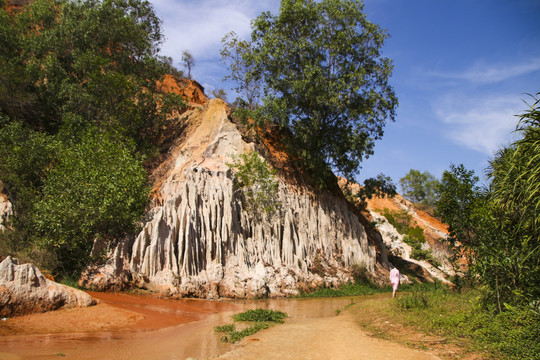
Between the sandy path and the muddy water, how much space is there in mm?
722

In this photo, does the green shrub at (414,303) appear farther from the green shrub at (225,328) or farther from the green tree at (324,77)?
the green tree at (324,77)

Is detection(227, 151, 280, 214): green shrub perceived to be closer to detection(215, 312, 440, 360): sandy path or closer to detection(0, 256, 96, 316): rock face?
detection(215, 312, 440, 360): sandy path

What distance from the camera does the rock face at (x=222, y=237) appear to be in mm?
15883

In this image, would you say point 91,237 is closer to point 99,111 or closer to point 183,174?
point 183,174

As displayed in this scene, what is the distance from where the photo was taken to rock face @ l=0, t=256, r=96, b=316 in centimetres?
891

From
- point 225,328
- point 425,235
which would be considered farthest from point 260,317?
point 425,235

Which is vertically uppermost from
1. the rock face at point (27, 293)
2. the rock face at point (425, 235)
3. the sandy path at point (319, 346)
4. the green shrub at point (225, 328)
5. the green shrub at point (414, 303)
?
the rock face at point (425, 235)

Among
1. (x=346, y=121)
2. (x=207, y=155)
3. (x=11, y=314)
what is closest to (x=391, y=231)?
(x=346, y=121)

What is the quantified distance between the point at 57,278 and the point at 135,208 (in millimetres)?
4147

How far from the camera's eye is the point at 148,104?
26.6m

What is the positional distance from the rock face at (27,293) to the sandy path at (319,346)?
15.3 ft

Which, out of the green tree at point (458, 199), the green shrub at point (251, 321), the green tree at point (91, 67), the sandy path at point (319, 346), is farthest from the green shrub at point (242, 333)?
the green tree at point (91, 67)

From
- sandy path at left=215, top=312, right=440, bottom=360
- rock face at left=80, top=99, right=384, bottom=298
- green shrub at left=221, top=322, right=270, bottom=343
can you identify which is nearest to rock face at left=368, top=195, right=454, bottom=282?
rock face at left=80, top=99, right=384, bottom=298

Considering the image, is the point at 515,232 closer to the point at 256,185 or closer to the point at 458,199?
the point at 458,199
